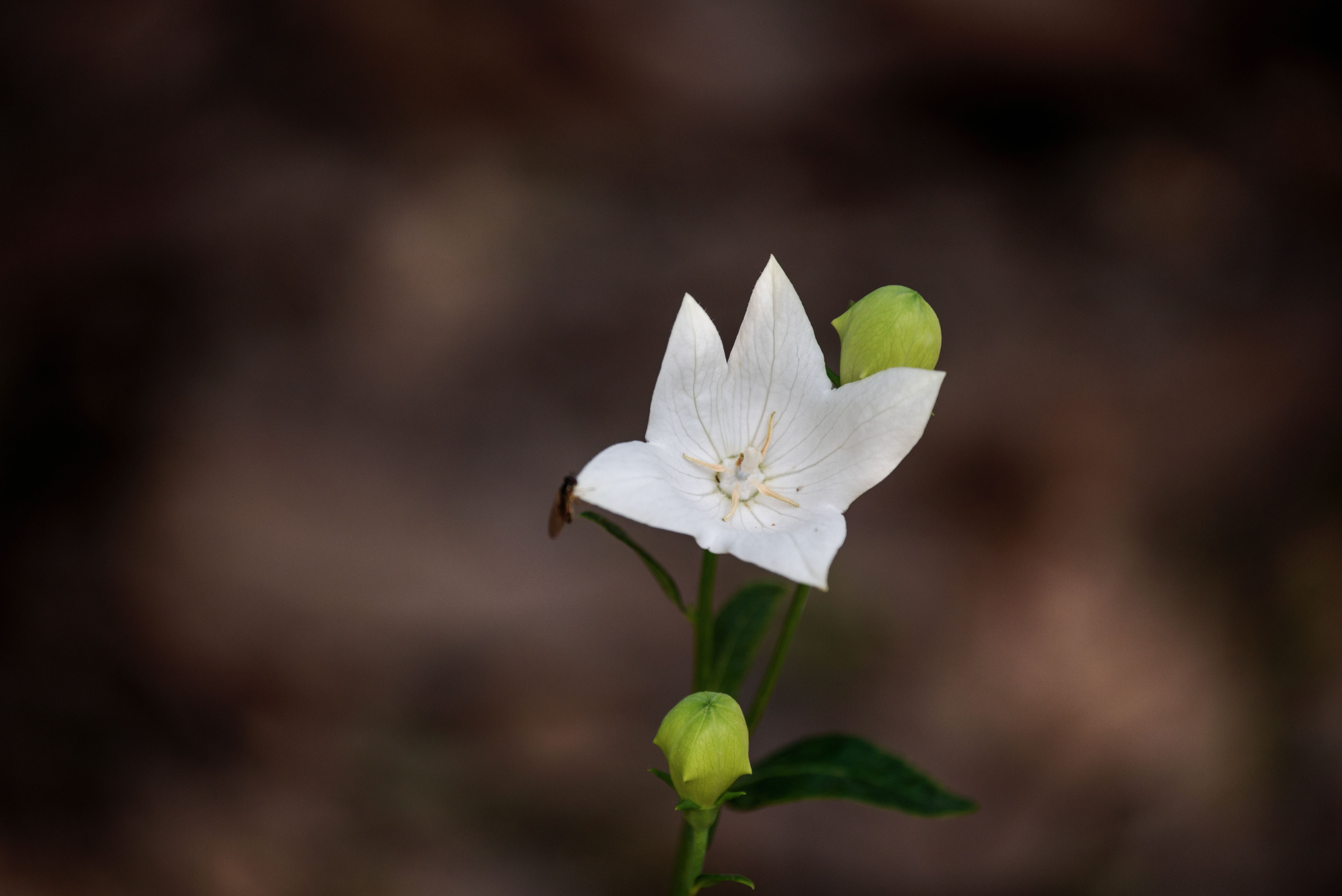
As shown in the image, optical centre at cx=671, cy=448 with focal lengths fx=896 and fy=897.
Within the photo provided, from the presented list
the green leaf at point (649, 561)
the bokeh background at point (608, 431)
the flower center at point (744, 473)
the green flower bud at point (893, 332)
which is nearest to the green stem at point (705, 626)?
the green leaf at point (649, 561)

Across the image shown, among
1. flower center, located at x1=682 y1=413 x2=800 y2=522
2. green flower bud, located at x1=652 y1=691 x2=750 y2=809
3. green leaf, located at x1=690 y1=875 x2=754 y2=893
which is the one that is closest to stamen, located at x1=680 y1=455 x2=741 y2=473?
flower center, located at x1=682 y1=413 x2=800 y2=522

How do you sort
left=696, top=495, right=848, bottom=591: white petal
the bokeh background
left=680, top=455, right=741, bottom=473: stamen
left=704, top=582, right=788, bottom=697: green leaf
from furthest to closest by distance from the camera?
the bokeh background, left=704, top=582, right=788, bottom=697: green leaf, left=680, top=455, right=741, bottom=473: stamen, left=696, top=495, right=848, bottom=591: white petal

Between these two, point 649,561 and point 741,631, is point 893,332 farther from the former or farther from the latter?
point 741,631

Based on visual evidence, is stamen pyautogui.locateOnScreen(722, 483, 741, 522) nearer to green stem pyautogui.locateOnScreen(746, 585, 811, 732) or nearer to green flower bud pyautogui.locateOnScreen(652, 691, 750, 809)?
green stem pyautogui.locateOnScreen(746, 585, 811, 732)

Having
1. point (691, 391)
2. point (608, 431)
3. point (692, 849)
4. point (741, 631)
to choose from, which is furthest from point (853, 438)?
point (608, 431)

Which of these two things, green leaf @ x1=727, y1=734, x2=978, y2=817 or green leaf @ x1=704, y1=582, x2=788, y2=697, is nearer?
green leaf @ x1=727, y1=734, x2=978, y2=817

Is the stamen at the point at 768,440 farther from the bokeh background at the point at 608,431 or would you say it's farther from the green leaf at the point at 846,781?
the bokeh background at the point at 608,431

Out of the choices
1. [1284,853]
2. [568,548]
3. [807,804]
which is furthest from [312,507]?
[1284,853]

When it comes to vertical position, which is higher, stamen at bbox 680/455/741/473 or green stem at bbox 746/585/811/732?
stamen at bbox 680/455/741/473

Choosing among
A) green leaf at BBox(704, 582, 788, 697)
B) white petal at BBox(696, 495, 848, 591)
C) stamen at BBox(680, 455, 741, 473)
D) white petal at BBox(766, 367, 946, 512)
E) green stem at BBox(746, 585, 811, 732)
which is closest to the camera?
white petal at BBox(696, 495, 848, 591)
